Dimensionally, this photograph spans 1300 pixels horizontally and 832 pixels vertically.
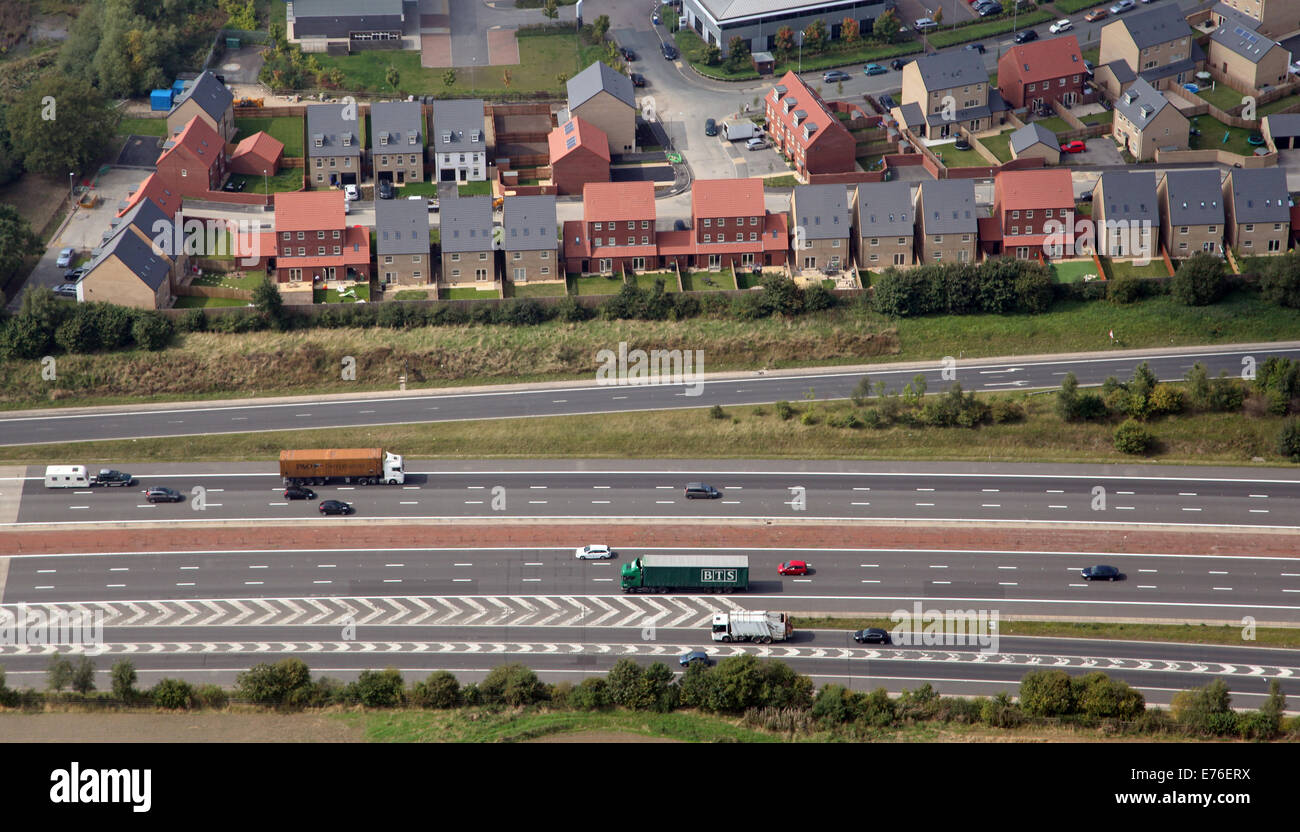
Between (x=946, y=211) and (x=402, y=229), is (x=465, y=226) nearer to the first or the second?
(x=402, y=229)

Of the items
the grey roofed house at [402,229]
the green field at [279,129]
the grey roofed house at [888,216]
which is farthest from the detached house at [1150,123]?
the green field at [279,129]

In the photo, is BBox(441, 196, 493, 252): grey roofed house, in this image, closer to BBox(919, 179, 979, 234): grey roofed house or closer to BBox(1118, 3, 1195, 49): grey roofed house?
BBox(919, 179, 979, 234): grey roofed house

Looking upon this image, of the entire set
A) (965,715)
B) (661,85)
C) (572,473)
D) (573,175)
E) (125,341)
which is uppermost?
(661,85)

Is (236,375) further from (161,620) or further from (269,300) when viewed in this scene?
(161,620)
